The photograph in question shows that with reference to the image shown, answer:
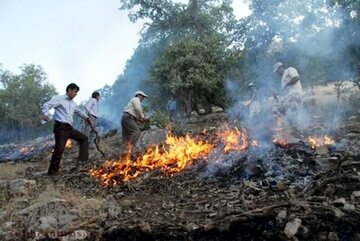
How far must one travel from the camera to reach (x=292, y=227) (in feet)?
12.0

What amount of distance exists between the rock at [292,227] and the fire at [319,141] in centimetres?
355

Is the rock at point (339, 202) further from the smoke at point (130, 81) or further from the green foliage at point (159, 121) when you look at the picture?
the smoke at point (130, 81)

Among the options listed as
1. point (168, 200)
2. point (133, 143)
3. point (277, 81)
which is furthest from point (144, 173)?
point (277, 81)

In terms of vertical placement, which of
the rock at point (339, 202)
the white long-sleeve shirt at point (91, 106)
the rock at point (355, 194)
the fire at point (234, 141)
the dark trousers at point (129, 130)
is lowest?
the rock at point (339, 202)

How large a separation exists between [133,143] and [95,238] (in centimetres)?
521

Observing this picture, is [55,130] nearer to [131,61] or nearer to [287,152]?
[287,152]

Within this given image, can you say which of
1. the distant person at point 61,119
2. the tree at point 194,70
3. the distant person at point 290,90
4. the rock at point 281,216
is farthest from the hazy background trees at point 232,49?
the rock at point 281,216

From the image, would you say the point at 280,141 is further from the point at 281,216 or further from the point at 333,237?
the point at 333,237

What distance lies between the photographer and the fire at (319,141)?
719 cm

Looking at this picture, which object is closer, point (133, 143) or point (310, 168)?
point (310, 168)

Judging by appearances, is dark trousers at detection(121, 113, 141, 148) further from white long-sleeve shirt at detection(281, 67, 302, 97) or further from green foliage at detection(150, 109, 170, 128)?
green foliage at detection(150, 109, 170, 128)

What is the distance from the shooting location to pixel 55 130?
794cm

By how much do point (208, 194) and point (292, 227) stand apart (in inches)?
84.5

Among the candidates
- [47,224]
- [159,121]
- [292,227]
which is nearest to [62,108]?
[47,224]
